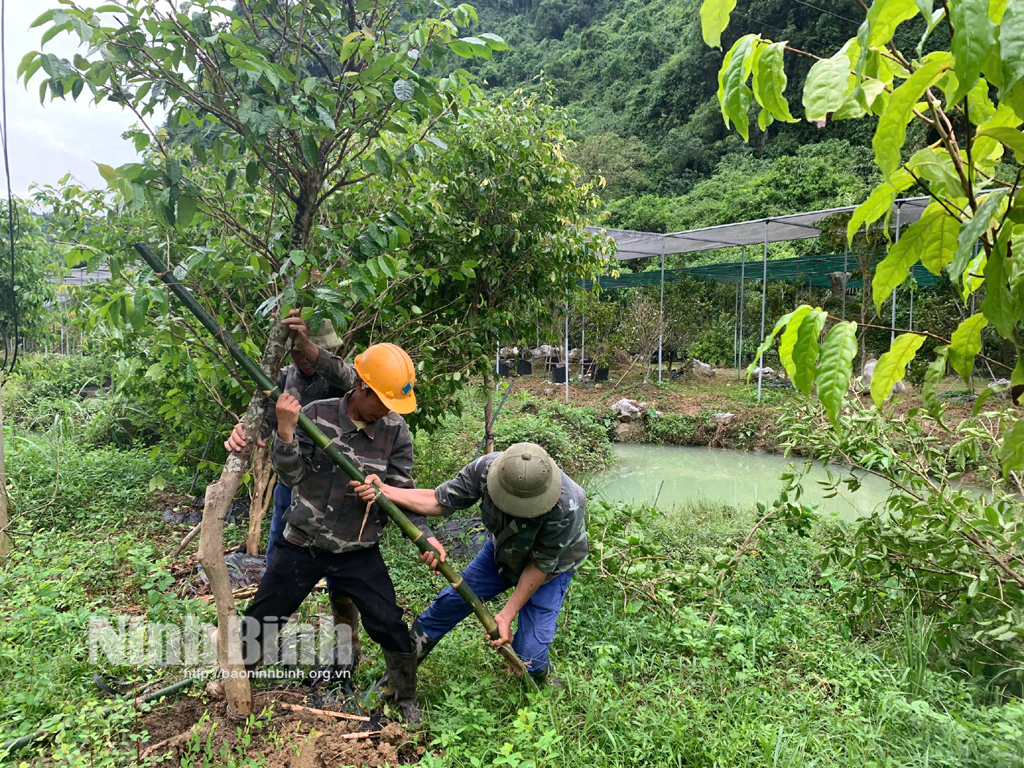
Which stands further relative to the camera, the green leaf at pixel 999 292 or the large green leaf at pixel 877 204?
the large green leaf at pixel 877 204

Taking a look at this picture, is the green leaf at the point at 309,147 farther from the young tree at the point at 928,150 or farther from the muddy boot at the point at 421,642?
the muddy boot at the point at 421,642

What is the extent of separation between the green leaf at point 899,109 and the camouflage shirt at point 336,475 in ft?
7.07

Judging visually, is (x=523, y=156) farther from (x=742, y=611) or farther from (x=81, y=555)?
(x=81, y=555)

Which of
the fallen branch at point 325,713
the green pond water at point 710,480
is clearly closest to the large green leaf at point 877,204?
the fallen branch at point 325,713

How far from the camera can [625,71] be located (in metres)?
36.8

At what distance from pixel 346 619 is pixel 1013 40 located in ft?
10.3

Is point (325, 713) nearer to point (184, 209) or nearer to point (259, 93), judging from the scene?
point (184, 209)

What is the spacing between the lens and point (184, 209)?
2037mm

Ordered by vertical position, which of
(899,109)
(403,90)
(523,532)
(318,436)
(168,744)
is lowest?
(168,744)

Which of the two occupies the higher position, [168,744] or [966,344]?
[966,344]

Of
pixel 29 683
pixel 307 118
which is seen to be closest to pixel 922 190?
pixel 307 118

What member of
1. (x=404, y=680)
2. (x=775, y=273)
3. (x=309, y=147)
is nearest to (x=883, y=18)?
(x=309, y=147)

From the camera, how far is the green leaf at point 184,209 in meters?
2.04

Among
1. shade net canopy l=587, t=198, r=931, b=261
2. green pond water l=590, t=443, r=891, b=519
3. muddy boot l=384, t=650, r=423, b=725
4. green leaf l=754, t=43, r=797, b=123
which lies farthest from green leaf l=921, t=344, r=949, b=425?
shade net canopy l=587, t=198, r=931, b=261
